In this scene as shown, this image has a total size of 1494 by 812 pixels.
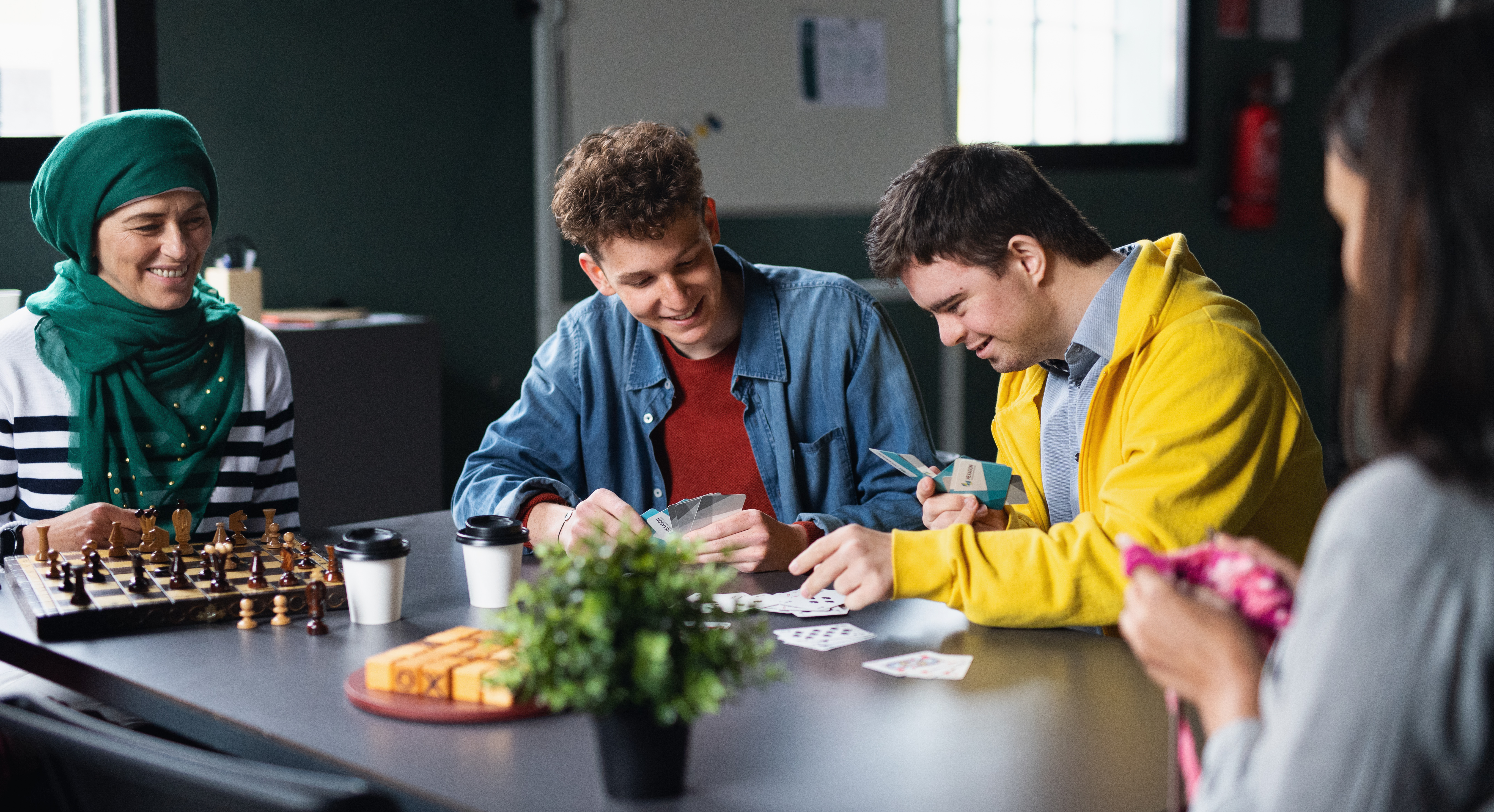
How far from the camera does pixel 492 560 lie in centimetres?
155

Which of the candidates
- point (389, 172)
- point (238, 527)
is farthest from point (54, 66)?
point (238, 527)

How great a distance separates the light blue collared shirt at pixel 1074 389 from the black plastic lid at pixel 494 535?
2.41ft

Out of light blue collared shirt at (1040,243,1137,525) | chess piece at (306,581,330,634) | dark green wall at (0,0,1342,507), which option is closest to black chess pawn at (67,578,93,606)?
chess piece at (306,581,330,634)

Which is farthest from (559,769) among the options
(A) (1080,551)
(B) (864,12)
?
(B) (864,12)

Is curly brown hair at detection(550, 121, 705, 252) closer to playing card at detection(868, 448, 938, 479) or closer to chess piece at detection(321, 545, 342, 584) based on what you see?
playing card at detection(868, 448, 938, 479)

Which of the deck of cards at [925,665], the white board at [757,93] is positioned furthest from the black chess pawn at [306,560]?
the white board at [757,93]

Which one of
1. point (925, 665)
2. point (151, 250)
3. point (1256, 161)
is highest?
point (1256, 161)

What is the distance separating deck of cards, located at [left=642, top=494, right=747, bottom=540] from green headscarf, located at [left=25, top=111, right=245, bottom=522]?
831 millimetres

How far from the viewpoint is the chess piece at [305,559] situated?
63.2 inches

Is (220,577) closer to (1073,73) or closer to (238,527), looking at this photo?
(238,527)

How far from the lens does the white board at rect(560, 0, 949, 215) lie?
378 cm

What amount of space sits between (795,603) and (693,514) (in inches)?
8.3

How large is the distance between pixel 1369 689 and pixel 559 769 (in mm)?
620

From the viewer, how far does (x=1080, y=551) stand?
1.45 m
